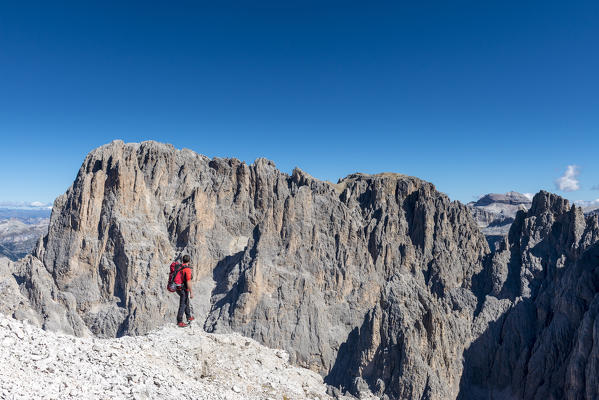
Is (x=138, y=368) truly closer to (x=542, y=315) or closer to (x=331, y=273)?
(x=542, y=315)

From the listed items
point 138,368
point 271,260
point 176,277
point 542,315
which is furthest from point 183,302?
point 542,315

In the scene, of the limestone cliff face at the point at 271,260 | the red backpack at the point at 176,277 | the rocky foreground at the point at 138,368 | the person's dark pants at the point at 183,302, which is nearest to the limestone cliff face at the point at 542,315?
the limestone cliff face at the point at 271,260

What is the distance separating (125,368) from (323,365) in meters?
53.5

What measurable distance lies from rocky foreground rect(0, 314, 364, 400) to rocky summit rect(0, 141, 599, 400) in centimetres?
2721

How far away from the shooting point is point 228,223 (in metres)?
80.1

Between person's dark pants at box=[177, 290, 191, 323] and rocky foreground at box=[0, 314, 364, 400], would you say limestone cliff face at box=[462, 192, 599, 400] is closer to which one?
rocky foreground at box=[0, 314, 364, 400]

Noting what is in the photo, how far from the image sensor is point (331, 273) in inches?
2908

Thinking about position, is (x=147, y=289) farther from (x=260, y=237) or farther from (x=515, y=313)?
(x=515, y=313)

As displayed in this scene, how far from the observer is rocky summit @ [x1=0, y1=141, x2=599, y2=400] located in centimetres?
4575

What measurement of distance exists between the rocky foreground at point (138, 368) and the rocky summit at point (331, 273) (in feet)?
89.3

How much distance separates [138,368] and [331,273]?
202 feet

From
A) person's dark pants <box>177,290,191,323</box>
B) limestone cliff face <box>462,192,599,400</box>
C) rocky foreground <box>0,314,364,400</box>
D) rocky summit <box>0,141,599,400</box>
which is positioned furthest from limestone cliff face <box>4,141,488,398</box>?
person's dark pants <box>177,290,191,323</box>

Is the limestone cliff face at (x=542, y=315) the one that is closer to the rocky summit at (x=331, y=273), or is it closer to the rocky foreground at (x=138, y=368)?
the rocky summit at (x=331, y=273)

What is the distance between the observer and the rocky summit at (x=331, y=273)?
150 ft
